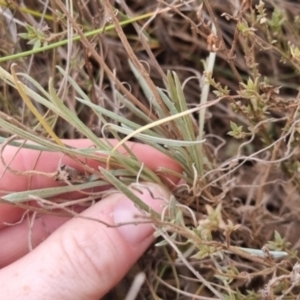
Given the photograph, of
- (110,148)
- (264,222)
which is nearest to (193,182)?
(110,148)

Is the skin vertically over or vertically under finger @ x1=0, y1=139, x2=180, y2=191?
under

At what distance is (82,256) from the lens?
35.1 inches

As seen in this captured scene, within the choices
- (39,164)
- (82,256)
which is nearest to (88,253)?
(82,256)

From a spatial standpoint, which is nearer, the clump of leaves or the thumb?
the clump of leaves

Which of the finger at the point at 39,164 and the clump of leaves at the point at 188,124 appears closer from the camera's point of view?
the clump of leaves at the point at 188,124

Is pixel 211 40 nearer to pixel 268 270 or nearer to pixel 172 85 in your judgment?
pixel 172 85

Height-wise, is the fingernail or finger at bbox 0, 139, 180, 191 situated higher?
finger at bbox 0, 139, 180, 191

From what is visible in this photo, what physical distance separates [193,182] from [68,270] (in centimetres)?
23

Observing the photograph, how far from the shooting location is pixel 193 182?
0.88 m

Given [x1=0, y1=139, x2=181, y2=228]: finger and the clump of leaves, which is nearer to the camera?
the clump of leaves

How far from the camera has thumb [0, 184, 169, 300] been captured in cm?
88

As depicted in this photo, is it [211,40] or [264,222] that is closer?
[211,40]

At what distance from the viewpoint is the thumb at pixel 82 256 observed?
876mm

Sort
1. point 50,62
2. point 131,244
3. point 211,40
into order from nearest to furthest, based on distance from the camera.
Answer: point 211,40 → point 131,244 → point 50,62
